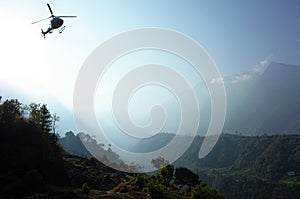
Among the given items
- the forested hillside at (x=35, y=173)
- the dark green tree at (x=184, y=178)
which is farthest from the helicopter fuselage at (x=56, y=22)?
the dark green tree at (x=184, y=178)

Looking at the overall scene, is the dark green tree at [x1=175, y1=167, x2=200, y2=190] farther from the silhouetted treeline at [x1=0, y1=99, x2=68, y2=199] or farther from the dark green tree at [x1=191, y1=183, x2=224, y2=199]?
the silhouetted treeline at [x1=0, y1=99, x2=68, y2=199]

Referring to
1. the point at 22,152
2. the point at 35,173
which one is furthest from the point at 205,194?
the point at 22,152

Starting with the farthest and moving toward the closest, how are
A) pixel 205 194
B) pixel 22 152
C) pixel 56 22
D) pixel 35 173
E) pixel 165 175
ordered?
pixel 165 175 < pixel 22 152 < pixel 205 194 < pixel 35 173 < pixel 56 22

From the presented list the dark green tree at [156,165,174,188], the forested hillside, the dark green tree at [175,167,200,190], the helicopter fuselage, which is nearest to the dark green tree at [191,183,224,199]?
the forested hillside

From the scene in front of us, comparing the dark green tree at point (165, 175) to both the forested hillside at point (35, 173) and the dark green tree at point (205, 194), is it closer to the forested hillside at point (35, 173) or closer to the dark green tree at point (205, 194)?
the forested hillside at point (35, 173)

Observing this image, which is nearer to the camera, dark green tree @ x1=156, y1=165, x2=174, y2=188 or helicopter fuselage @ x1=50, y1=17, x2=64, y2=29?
helicopter fuselage @ x1=50, y1=17, x2=64, y2=29

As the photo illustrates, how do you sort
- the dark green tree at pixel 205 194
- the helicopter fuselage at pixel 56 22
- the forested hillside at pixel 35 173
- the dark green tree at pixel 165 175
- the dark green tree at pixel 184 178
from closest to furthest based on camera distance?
the helicopter fuselage at pixel 56 22
the forested hillside at pixel 35 173
the dark green tree at pixel 205 194
the dark green tree at pixel 165 175
the dark green tree at pixel 184 178

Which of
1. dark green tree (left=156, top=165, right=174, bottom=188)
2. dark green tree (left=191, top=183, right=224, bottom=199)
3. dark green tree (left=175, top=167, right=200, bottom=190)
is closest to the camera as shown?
dark green tree (left=191, top=183, right=224, bottom=199)

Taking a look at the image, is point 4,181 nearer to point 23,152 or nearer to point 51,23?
point 23,152

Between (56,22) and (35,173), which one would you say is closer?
(56,22)

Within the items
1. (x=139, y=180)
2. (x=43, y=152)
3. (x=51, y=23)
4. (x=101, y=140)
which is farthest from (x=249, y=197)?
(x=51, y=23)

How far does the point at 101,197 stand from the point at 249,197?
167 meters

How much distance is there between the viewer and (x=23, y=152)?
4334 centimetres

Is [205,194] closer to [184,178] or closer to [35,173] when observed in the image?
[35,173]
